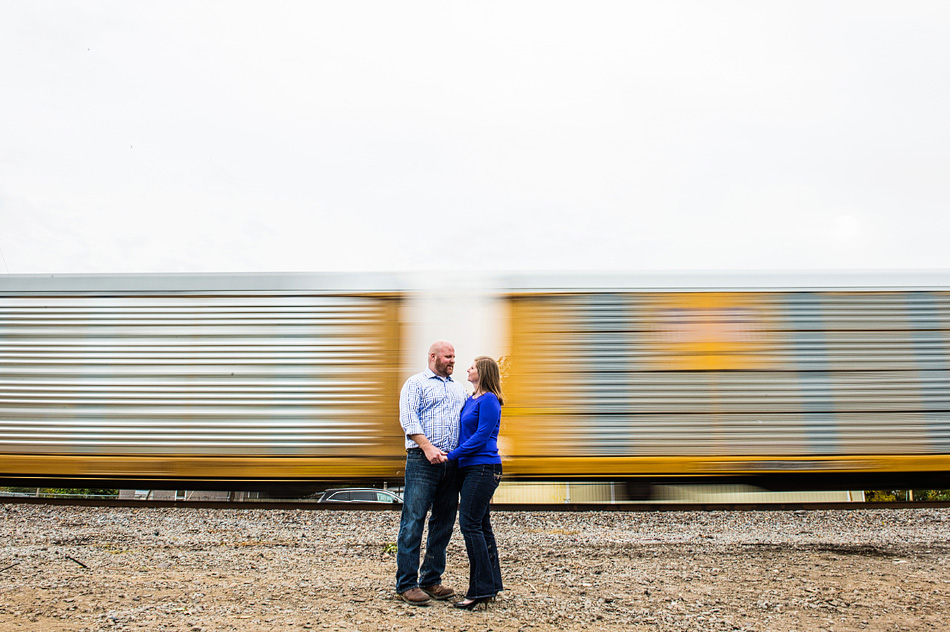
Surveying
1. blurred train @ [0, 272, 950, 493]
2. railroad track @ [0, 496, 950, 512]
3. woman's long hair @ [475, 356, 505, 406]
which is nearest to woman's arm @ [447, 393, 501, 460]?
woman's long hair @ [475, 356, 505, 406]

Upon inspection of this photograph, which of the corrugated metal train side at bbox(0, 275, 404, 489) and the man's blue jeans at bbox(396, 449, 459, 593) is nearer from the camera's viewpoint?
the man's blue jeans at bbox(396, 449, 459, 593)

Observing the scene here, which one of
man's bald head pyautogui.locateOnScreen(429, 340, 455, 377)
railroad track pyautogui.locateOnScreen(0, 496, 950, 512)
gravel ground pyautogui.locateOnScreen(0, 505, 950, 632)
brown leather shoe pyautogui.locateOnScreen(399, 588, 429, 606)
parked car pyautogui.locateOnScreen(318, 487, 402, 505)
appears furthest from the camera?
parked car pyautogui.locateOnScreen(318, 487, 402, 505)

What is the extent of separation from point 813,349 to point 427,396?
14.8 ft

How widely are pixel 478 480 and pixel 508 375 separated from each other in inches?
104

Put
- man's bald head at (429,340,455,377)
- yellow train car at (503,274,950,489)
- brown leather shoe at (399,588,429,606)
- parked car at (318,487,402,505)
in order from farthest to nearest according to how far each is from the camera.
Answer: parked car at (318,487,402,505)
yellow train car at (503,274,950,489)
man's bald head at (429,340,455,377)
brown leather shoe at (399,588,429,606)

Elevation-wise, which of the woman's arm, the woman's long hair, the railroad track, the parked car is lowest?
the parked car

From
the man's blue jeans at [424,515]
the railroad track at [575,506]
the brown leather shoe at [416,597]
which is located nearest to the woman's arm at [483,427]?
the man's blue jeans at [424,515]

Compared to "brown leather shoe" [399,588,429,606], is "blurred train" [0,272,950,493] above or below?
above

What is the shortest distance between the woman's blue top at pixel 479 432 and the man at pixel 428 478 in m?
0.13

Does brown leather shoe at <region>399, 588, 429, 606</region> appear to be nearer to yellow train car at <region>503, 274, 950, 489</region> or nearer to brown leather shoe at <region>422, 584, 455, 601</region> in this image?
brown leather shoe at <region>422, 584, 455, 601</region>

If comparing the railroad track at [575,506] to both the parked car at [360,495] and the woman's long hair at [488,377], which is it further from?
the woman's long hair at [488,377]

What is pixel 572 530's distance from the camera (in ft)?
21.9

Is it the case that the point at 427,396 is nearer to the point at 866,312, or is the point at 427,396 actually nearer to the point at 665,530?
the point at 665,530

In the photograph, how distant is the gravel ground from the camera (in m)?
3.47
